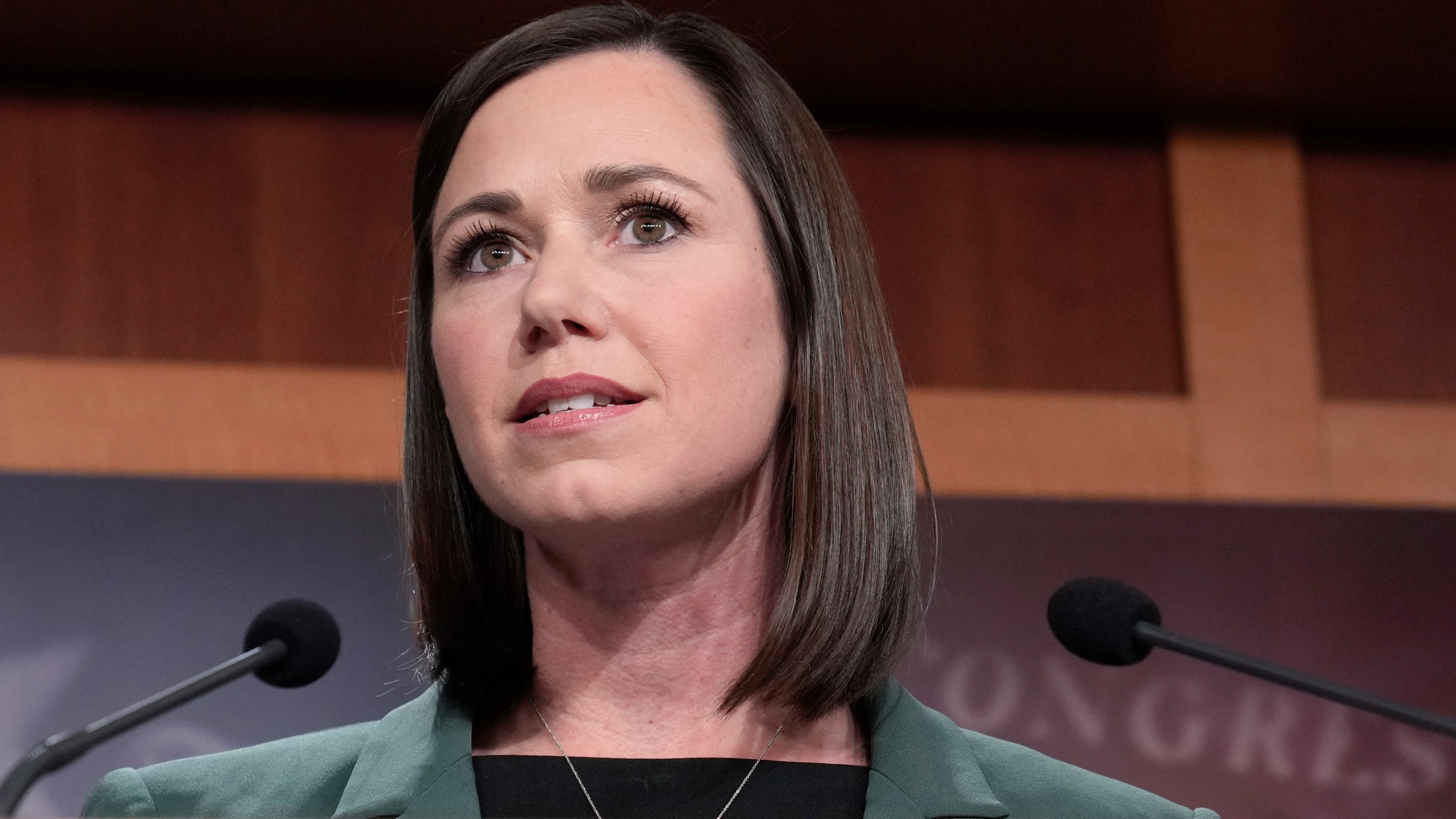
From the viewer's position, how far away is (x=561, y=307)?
4.63 feet

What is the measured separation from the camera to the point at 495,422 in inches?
57.1

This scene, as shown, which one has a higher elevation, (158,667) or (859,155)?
(859,155)

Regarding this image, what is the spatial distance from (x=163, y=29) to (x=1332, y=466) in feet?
7.51

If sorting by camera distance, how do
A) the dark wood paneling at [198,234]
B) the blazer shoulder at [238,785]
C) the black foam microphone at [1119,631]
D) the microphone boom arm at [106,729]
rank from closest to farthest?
the microphone boom arm at [106,729], the black foam microphone at [1119,631], the blazer shoulder at [238,785], the dark wood paneling at [198,234]

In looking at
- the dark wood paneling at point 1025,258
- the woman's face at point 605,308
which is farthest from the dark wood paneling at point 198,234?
the woman's face at point 605,308

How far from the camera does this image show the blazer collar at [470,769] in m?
1.42

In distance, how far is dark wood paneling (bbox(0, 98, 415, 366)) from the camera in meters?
3.04

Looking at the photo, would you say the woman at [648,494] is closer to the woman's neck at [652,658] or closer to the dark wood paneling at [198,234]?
the woman's neck at [652,658]

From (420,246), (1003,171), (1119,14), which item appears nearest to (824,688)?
(420,246)

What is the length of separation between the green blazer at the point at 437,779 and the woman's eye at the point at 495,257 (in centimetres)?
41

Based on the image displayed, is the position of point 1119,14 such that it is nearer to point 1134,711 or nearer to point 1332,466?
point 1332,466

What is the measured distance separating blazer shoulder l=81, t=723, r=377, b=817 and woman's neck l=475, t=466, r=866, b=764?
147 millimetres

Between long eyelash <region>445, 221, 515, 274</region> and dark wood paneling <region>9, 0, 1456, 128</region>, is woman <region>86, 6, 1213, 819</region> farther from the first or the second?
dark wood paneling <region>9, 0, 1456, 128</region>

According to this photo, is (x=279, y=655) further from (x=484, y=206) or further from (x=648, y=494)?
(x=484, y=206)
